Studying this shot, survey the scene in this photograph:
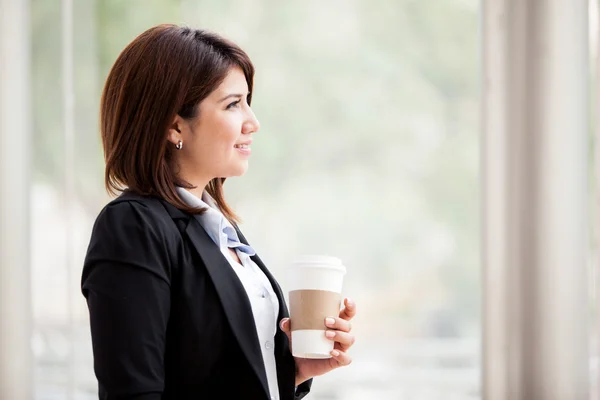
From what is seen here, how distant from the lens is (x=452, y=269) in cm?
304

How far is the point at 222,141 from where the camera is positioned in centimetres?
132

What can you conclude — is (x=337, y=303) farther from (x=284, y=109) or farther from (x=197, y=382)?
(x=284, y=109)

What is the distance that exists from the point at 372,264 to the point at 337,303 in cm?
180

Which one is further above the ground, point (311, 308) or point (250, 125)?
point (250, 125)

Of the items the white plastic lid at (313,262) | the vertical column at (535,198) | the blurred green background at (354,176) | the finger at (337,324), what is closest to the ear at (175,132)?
the white plastic lid at (313,262)

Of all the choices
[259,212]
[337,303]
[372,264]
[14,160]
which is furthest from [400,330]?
[337,303]

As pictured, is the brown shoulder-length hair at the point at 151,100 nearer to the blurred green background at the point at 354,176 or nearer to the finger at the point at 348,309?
the finger at the point at 348,309

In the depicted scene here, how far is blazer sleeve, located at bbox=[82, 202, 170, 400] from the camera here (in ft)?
3.51

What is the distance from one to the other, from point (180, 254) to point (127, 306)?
138 millimetres

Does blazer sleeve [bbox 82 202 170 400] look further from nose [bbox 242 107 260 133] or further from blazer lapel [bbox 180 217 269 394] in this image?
nose [bbox 242 107 260 133]

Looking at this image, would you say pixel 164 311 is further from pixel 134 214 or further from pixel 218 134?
pixel 218 134

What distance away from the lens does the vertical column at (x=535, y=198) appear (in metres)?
2.62

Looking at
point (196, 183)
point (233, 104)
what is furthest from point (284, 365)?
point (233, 104)

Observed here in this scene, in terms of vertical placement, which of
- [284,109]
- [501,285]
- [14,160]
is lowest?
[501,285]
